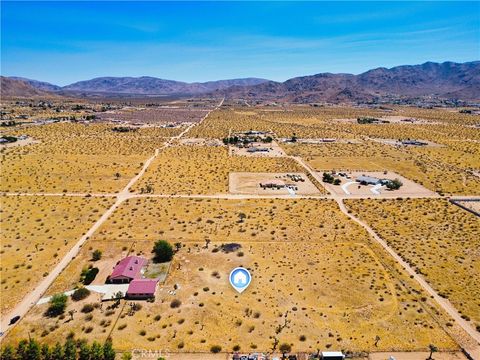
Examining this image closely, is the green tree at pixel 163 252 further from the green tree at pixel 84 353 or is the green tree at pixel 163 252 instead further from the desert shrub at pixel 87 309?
the green tree at pixel 84 353

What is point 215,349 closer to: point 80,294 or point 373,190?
point 80,294

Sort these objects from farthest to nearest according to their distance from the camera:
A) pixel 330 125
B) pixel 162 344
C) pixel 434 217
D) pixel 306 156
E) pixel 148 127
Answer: pixel 330 125, pixel 148 127, pixel 306 156, pixel 434 217, pixel 162 344

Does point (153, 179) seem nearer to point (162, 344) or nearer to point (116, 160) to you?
point (116, 160)

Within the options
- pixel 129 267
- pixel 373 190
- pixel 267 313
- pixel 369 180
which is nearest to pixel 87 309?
pixel 129 267

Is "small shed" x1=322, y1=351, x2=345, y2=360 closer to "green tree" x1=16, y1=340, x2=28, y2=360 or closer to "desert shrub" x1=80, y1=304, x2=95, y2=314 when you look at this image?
"desert shrub" x1=80, y1=304, x2=95, y2=314

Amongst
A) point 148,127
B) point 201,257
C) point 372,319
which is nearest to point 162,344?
point 201,257

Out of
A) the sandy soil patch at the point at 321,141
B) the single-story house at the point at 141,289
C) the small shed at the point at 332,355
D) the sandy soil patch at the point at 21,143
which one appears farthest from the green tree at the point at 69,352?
the sandy soil patch at the point at 321,141

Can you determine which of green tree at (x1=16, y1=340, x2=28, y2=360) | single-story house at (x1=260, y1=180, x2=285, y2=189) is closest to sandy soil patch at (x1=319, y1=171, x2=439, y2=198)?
single-story house at (x1=260, y1=180, x2=285, y2=189)
